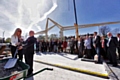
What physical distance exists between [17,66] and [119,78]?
9.35 feet

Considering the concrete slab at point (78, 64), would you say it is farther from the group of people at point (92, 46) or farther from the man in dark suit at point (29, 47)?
the man in dark suit at point (29, 47)

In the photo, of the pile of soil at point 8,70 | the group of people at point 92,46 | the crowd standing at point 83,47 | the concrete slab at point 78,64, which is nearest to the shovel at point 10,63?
the pile of soil at point 8,70

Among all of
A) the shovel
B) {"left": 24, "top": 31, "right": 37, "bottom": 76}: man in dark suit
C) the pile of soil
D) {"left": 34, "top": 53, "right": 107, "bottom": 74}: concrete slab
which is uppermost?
{"left": 24, "top": 31, "right": 37, "bottom": 76}: man in dark suit

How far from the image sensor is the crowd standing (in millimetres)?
3746

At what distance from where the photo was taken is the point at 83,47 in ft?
24.1

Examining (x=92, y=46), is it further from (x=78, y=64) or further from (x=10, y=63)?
(x=10, y=63)

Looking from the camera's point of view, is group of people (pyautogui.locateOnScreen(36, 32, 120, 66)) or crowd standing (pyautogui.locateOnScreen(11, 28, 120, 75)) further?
group of people (pyautogui.locateOnScreen(36, 32, 120, 66))

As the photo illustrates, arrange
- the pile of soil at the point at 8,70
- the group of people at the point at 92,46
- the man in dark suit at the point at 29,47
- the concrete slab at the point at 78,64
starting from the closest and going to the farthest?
the pile of soil at the point at 8,70 < the man in dark suit at the point at 29,47 < the concrete slab at the point at 78,64 < the group of people at the point at 92,46

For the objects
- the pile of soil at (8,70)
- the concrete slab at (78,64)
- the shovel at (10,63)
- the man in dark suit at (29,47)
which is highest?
the man in dark suit at (29,47)

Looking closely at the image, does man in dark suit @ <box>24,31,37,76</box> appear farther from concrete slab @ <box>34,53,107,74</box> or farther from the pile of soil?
concrete slab @ <box>34,53,107,74</box>

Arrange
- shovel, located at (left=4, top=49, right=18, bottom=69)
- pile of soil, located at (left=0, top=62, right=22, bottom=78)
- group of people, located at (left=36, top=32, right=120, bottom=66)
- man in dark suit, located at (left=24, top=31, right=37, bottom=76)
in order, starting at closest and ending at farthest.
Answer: pile of soil, located at (left=0, top=62, right=22, bottom=78), shovel, located at (left=4, top=49, right=18, bottom=69), man in dark suit, located at (left=24, top=31, right=37, bottom=76), group of people, located at (left=36, top=32, right=120, bottom=66)

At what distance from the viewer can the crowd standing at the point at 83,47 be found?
3746mm

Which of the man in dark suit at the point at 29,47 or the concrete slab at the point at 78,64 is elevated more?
the man in dark suit at the point at 29,47

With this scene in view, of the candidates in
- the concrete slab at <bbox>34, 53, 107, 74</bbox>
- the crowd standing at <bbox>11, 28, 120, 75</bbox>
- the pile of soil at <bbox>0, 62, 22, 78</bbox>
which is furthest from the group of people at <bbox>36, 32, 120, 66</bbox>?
the pile of soil at <bbox>0, 62, 22, 78</bbox>
